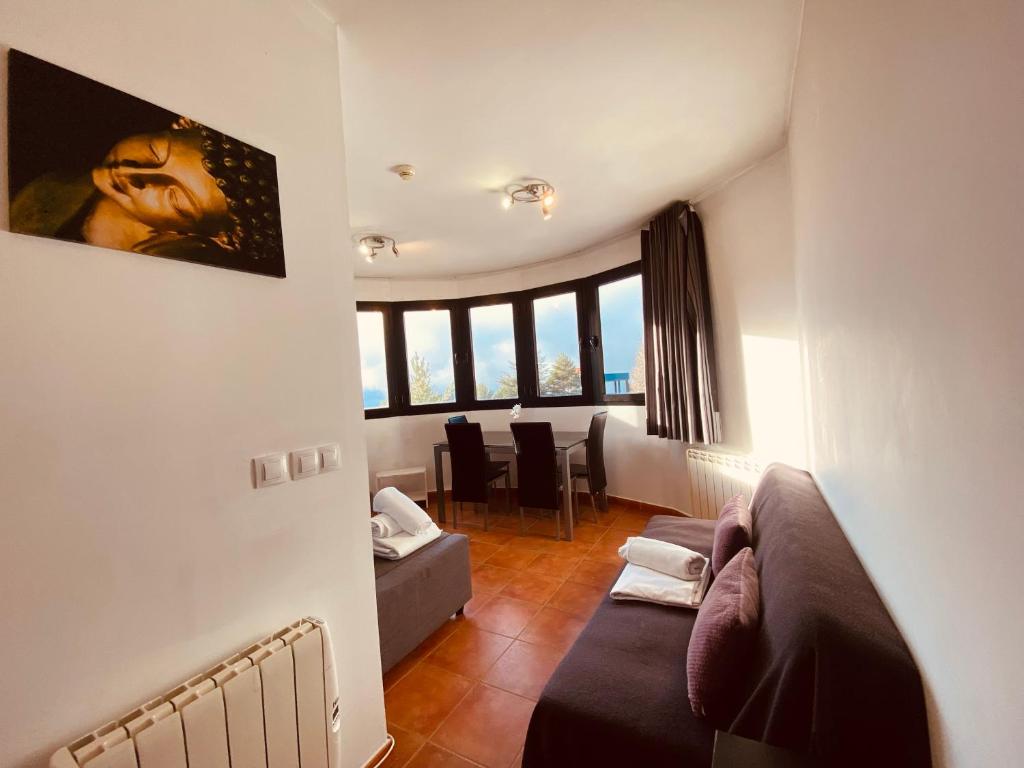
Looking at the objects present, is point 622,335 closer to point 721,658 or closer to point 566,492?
point 566,492

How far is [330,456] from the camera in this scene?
4.40 feet

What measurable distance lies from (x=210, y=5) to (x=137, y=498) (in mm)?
1339

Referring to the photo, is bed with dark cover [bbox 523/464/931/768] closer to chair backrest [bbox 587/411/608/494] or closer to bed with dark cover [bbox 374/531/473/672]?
bed with dark cover [bbox 374/531/473/672]

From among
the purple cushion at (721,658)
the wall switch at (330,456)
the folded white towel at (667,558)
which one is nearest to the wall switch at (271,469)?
the wall switch at (330,456)

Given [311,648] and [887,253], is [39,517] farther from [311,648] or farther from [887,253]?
[887,253]

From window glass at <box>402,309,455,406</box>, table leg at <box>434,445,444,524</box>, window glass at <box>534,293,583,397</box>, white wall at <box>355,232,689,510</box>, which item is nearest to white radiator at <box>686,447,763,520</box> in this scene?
white wall at <box>355,232,689,510</box>

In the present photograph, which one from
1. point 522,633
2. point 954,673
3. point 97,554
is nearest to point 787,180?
point 954,673

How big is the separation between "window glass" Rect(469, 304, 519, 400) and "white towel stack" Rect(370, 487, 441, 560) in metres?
2.53

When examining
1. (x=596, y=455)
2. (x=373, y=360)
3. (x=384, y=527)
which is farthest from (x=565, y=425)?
(x=384, y=527)

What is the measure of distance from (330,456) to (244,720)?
688 millimetres

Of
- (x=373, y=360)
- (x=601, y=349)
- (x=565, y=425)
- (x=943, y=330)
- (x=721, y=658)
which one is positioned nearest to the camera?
(x=943, y=330)

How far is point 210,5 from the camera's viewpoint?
1108 mm

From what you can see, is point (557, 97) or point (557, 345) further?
point (557, 345)

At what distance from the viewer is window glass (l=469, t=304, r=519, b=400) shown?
4773 millimetres
